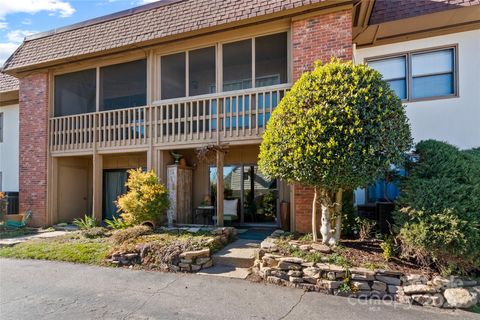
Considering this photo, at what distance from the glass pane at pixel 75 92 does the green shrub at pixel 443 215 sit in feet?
33.3

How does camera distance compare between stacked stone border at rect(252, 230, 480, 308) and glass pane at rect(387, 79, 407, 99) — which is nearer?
stacked stone border at rect(252, 230, 480, 308)

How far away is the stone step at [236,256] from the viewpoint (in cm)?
573

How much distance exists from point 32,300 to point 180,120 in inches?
213

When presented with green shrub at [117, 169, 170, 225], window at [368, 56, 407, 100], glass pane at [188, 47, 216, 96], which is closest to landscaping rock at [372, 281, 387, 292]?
green shrub at [117, 169, 170, 225]

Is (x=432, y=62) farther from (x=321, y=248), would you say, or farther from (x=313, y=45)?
(x=321, y=248)

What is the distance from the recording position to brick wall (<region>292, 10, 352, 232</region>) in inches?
270

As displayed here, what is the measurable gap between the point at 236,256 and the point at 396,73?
23.6ft

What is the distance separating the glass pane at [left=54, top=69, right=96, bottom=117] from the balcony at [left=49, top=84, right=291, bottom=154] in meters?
0.80

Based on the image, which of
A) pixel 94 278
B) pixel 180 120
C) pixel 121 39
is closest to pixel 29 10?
pixel 121 39

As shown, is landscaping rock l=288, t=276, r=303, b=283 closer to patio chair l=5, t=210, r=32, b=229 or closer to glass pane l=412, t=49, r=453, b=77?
glass pane l=412, t=49, r=453, b=77

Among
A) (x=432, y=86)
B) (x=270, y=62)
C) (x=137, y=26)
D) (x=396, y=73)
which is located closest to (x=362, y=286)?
(x=432, y=86)

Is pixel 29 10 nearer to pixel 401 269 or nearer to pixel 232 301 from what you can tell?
pixel 232 301

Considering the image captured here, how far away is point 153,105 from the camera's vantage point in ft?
28.8

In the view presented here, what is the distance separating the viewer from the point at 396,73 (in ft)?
28.6
